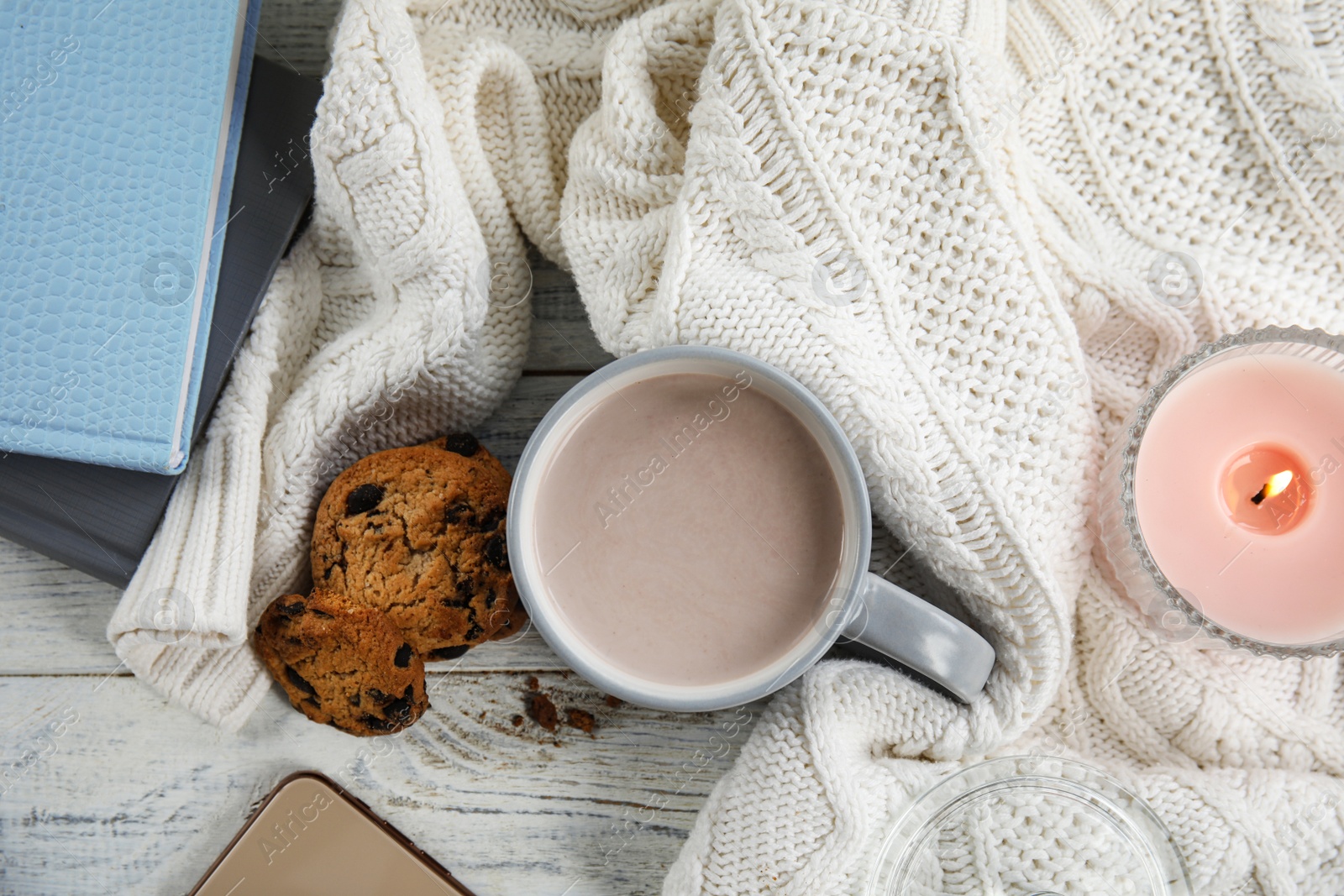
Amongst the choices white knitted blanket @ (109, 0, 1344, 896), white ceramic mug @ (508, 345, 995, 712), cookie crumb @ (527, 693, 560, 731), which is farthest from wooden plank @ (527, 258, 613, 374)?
cookie crumb @ (527, 693, 560, 731)

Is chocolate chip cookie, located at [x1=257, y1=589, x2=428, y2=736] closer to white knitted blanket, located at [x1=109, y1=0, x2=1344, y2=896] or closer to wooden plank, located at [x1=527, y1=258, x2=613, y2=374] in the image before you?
white knitted blanket, located at [x1=109, y1=0, x2=1344, y2=896]

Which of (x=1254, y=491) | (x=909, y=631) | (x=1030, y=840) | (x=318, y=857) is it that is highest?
(x=1254, y=491)

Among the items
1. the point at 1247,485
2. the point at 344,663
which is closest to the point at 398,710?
the point at 344,663

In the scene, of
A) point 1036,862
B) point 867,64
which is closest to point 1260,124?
point 867,64

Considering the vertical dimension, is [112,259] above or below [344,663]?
above

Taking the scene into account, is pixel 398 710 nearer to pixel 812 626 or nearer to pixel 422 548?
pixel 422 548

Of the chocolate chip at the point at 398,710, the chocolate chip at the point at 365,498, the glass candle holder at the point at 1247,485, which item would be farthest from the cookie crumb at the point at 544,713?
the glass candle holder at the point at 1247,485
